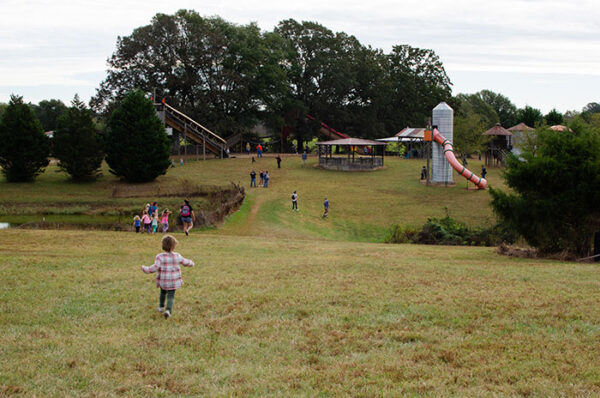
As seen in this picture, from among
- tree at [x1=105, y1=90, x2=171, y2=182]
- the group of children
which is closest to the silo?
tree at [x1=105, y1=90, x2=171, y2=182]

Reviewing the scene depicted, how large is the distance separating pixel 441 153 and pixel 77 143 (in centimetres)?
3156

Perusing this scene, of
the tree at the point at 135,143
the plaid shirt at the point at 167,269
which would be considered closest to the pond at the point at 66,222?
the tree at the point at 135,143

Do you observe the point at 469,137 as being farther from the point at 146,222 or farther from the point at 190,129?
the point at 146,222

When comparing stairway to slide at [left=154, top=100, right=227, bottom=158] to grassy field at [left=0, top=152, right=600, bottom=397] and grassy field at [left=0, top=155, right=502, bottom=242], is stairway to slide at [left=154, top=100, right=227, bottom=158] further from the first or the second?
grassy field at [left=0, top=152, right=600, bottom=397]

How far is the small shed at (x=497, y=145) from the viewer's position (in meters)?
66.3

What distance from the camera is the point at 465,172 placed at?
47281 mm

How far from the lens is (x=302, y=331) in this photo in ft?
31.2

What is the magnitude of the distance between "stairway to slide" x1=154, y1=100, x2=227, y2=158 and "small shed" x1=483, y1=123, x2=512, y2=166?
31679 millimetres

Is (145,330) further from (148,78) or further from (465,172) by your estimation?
(148,78)

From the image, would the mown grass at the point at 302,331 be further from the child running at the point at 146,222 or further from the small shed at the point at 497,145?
the small shed at the point at 497,145

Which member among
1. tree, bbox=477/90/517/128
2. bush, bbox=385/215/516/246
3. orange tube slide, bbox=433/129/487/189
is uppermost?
tree, bbox=477/90/517/128

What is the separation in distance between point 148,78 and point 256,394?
6583 cm

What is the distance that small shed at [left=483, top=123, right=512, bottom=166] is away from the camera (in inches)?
2611

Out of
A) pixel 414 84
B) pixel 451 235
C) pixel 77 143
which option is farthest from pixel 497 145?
pixel 77 143
